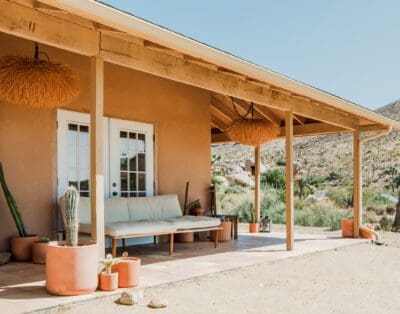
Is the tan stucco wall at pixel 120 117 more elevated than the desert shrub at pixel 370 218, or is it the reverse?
the tan stucco wall at pixel 120 117

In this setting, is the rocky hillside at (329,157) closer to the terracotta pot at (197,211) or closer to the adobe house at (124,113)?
the adobe house at (124,113)

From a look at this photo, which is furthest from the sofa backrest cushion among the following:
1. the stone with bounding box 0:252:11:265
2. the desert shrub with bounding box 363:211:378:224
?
the desert shrub with bounding box 363:211:378:224

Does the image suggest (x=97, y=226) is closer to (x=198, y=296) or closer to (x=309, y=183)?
(x=198, y=296)

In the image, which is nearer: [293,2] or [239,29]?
[293,2]

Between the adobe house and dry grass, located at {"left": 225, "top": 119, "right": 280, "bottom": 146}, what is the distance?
84 cm

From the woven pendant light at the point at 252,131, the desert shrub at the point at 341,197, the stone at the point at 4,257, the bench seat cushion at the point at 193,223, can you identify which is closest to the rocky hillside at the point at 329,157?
the desert shrub at the point at 341,197

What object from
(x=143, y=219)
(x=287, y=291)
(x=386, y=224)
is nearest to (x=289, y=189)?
(x=143, y=219)

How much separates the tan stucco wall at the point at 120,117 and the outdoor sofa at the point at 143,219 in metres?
0.49

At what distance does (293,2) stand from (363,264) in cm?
2304

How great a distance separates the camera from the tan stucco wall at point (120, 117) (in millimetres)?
6203

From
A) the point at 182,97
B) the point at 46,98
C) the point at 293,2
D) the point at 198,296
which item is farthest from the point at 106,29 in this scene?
the point at 293,2

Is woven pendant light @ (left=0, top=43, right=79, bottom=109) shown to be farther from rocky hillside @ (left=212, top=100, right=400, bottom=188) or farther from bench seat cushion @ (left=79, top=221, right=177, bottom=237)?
rocky hillside @ (left=212, top=100, right=400, bottom=188)

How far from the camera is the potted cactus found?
421cm

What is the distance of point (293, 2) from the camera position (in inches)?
1073
